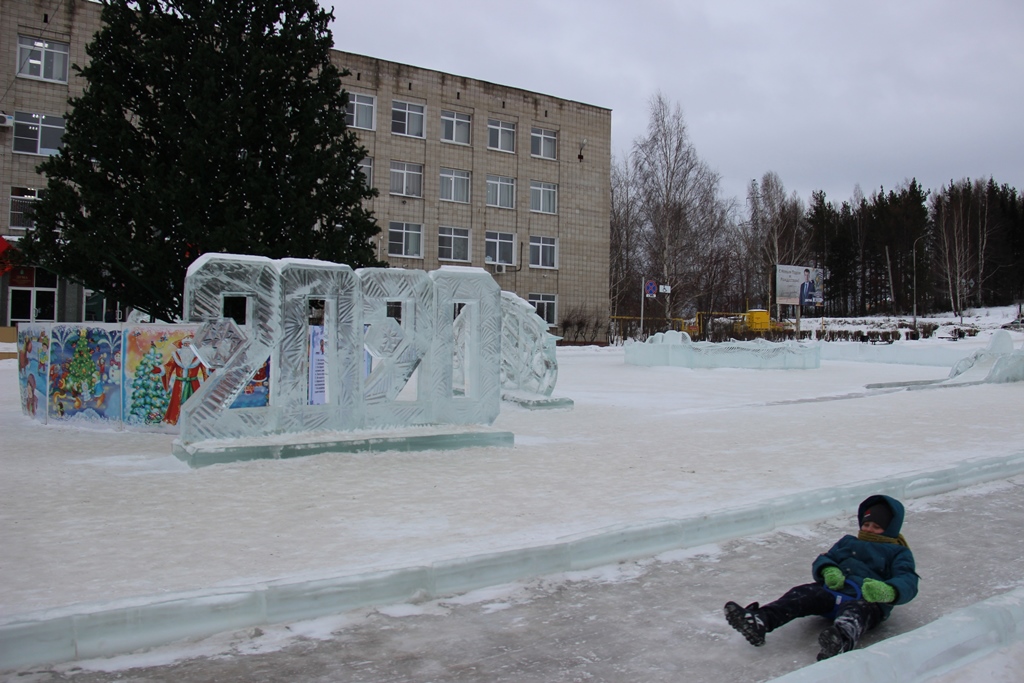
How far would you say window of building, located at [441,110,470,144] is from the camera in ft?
129

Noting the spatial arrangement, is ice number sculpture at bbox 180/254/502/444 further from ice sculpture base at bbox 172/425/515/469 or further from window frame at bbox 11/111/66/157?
window frame at bbox 11/111/66/157

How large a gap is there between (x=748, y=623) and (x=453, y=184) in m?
37.4

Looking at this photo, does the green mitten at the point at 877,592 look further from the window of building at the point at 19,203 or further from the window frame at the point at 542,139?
the window frame at the point at 542,139

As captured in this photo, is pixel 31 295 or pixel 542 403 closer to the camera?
pixel 542 403

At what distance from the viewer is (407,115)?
1518 inches

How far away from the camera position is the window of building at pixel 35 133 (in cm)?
3120

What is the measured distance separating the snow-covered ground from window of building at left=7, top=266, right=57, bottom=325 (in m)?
22.7

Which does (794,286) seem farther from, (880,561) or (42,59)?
(880,561)

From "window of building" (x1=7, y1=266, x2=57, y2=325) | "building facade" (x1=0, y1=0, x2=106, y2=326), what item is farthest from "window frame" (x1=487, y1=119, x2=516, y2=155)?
"window of building" (x1=7, y1=266, x2=57, y2=325)

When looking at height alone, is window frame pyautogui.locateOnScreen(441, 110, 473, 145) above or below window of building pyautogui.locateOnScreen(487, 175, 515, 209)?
above

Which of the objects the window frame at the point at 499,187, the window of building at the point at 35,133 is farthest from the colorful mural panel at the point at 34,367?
the window frame at the point at 499,187

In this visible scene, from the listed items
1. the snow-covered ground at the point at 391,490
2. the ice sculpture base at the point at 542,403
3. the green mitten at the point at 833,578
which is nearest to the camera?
the green mitten at the point at 833,578

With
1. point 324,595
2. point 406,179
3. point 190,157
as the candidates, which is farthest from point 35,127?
point 324,595

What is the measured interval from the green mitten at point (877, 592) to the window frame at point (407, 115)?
3681 centimetres
